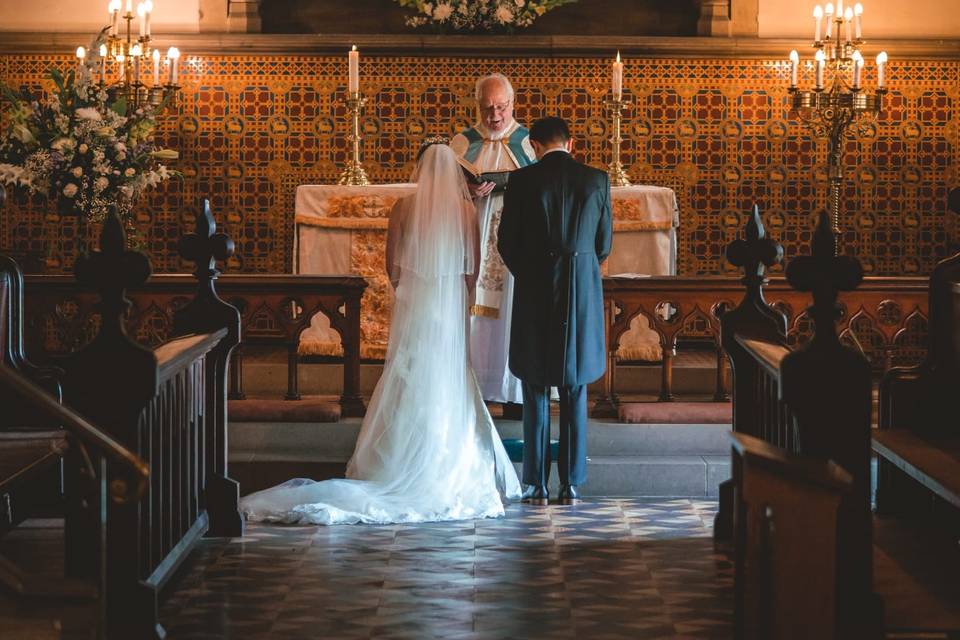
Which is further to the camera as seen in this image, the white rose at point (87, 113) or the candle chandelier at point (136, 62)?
A: the candle chandelier at point (136, 62)

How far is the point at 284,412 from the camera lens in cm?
762

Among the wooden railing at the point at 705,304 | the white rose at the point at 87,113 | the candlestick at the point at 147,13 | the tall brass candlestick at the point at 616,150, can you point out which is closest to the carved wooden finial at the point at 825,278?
the wooden railing at the point at 705,304

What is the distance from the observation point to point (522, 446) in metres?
7.53

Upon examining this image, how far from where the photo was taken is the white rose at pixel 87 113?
816cm

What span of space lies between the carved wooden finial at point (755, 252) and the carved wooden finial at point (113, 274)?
250 centimetres

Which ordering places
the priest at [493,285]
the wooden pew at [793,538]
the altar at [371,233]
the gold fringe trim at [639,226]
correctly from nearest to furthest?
the wooden pew at [793,538] < the priest at [493,285] < the altar at [371,233] < the gold fringe trim at [639,226]

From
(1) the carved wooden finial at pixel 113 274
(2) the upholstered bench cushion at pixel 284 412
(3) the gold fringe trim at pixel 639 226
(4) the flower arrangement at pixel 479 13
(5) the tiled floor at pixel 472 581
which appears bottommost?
(5) the tiled floor at pixel 472 581

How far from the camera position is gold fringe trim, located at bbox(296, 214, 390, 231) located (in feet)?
30.6

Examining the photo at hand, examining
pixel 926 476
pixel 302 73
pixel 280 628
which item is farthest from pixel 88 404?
pixel 302 73

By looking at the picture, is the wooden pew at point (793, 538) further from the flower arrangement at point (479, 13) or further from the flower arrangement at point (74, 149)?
the flower arrangement at point (479, 13)

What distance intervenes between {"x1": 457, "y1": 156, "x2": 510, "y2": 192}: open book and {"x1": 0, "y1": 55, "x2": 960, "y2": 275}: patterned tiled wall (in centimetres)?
388

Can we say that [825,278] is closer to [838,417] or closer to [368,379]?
[838,417]

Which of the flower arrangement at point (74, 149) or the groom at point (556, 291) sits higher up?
the flower arrangement at point (74, 149)

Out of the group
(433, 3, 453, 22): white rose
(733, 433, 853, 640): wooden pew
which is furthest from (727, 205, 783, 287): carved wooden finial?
(433, 3, 453, 22): white rose
